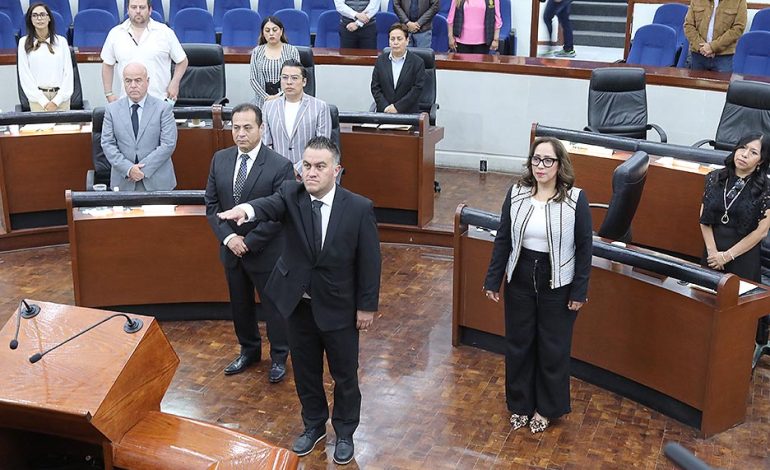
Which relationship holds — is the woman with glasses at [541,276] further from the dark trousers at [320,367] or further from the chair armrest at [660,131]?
the chair armrest at [660,131]

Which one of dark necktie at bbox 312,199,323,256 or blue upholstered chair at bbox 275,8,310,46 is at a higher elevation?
blue upholstered chair at bbox 275,8,310,46

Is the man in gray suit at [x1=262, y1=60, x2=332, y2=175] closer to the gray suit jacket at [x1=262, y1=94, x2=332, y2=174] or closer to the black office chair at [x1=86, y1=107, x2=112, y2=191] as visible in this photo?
the gray suit jacket at [x1=262, y1=94, x2=332, y2=174]

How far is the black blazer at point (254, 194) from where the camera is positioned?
5.04 metres

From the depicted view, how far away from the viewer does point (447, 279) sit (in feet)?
22.5

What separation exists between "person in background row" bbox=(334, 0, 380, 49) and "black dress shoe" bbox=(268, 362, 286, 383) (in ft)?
18.4

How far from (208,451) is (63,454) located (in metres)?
0.62

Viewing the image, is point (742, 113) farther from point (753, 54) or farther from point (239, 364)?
point (239, 364)

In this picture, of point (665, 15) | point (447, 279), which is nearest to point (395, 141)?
point (447, 279)

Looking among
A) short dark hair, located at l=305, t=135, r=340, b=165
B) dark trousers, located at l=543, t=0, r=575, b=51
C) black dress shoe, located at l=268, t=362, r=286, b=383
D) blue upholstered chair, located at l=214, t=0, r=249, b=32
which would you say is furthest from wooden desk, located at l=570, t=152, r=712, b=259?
blue upholstered chair, located at l=214, t=0, r=249, b=32

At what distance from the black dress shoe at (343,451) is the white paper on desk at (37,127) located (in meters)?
4.12

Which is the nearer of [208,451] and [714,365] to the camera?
[208,451]

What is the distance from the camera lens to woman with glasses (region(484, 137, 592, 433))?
4.58 m

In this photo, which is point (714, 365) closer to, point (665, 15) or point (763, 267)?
point (763, 267)

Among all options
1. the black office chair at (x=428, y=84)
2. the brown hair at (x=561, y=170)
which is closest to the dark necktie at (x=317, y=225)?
the brown hair at (x=561, y=170)
